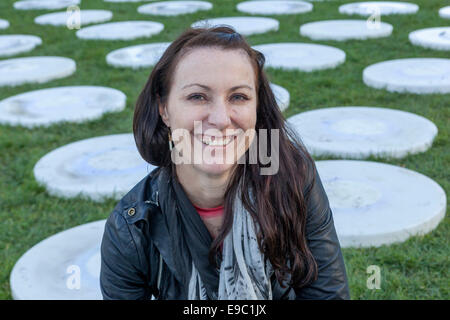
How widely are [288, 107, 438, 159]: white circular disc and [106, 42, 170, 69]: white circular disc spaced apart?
2732 mm

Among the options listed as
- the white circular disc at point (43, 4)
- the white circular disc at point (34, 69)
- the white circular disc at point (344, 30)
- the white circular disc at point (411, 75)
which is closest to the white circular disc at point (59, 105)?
the white circular disc at point (34, 69)

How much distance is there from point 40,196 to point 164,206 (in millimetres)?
2567

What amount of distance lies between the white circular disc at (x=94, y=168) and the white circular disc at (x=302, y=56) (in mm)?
2568

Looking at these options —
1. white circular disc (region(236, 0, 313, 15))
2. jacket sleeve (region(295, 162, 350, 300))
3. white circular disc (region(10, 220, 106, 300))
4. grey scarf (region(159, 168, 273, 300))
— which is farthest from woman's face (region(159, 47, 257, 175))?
white circular disc (region(236, 0, 313, 15))

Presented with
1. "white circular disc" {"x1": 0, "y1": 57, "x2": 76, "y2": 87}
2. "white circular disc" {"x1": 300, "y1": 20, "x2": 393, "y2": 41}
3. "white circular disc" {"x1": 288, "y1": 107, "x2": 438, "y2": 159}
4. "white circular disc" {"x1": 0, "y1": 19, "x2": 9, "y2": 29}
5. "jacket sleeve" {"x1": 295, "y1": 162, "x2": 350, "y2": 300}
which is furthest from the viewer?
"white circular disc" {"x1": 0, "y1": 19, "x2": 9, "y2": 29}

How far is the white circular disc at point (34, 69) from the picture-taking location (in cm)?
756

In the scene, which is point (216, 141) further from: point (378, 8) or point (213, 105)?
point (378, 8)

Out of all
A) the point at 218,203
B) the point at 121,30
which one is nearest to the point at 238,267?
the point at 218,203

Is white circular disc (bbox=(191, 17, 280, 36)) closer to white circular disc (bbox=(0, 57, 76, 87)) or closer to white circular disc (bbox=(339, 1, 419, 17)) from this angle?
white circular disc (bbox=(339, 1, 419, 17))

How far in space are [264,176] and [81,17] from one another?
9.41m

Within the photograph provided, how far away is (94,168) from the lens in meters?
4.94

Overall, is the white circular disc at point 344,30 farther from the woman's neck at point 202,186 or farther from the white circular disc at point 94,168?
the woman's neck at point 202,186

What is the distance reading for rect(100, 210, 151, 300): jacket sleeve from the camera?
2.31m
